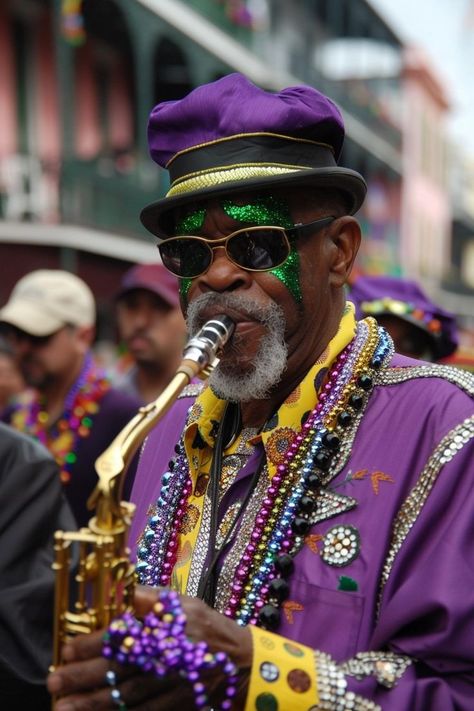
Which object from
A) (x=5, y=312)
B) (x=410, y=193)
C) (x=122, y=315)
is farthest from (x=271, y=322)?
(x=410, y=193)

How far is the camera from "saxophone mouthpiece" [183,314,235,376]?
6.83ft

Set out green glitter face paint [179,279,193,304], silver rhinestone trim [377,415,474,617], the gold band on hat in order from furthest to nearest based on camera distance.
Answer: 1. green glitter face paint [179,279,193,304]
2. the gold band on hat
3. silver rhinestone trim [377,415,474,617]

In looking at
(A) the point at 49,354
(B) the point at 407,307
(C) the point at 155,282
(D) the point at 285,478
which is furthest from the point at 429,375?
(C) the point at 155,282

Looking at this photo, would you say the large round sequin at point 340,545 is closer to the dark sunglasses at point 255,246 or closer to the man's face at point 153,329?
the dark sunglasses at point 255,246

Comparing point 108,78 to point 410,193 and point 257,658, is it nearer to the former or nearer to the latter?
point 257,658

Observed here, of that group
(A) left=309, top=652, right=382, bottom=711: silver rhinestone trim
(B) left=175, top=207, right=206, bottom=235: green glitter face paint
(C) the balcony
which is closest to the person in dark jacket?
(B) left=175, top=207, right=206, bottom=235: green glitter face paint

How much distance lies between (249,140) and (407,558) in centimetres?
96

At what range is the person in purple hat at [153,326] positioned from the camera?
575cm

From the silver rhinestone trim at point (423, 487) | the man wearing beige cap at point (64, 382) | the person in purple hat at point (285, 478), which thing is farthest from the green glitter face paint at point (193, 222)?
the man wearing beige cap at point (64, 382)

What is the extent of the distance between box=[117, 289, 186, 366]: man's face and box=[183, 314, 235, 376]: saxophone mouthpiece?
345 cm

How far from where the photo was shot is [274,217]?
229 cm

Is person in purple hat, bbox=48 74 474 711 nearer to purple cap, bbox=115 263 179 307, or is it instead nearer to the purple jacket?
the purple jacket

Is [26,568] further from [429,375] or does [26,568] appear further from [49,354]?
[49,354]

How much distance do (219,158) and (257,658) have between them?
42.3 inches
